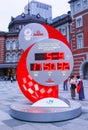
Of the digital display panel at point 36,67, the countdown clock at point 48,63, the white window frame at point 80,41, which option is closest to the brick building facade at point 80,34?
the white window frame at point 80,41

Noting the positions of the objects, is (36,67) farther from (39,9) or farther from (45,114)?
(39,9)

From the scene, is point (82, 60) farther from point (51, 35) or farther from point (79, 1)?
point (51, 35)

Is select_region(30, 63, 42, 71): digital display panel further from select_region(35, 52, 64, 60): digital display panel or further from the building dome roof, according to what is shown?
the building dome roof

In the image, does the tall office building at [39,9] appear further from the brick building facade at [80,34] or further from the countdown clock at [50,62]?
the countdown clock at [50,62]

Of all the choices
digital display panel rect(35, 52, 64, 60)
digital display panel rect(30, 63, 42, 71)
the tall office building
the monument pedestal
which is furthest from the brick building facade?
the tall office building

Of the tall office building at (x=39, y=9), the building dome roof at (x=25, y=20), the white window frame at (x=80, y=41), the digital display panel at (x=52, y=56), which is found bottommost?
the digital display panel at (x=52, y=56)

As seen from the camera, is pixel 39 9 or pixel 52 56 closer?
pixel 52 56

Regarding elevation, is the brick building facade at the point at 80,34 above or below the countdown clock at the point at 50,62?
above

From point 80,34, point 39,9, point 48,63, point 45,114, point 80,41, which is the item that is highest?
point 39,9

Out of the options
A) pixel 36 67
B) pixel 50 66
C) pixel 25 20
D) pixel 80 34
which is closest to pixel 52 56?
pixel 50 66

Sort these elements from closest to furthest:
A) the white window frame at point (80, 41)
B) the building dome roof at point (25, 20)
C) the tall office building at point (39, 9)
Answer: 1. the white window frame at point (80, 41)
2. the building dome roof at point (25, 20)
3. the tall office building at point (39, 9)

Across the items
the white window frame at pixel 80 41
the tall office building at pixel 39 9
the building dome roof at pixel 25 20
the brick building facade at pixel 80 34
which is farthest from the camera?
the tall office building at pixel 39 9

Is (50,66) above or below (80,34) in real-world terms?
below

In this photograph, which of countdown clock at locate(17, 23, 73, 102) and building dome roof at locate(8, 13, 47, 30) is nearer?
countdown clock at locate(17, 23, 73, 102)
